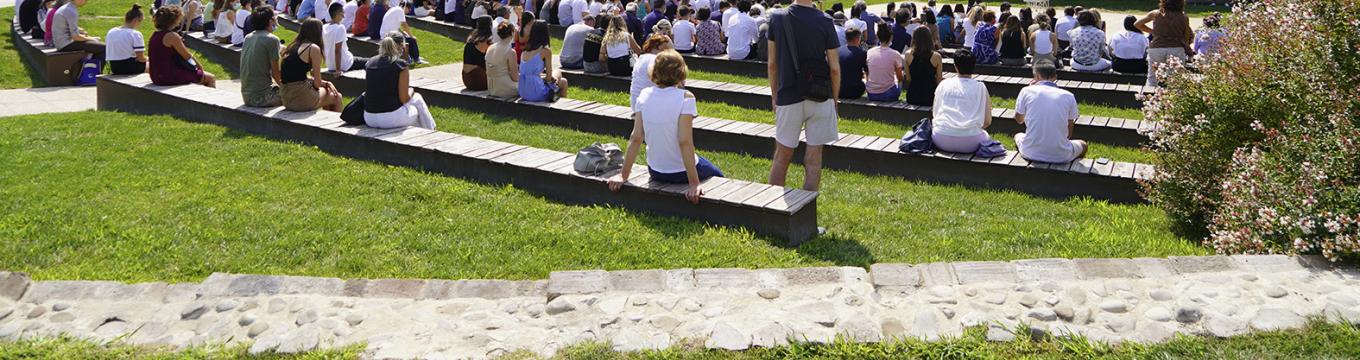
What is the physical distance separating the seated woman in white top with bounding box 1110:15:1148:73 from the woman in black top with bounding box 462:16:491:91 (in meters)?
7.59

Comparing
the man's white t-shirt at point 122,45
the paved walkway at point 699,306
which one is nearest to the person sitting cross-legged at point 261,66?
the man's white t-shirt at point 122,45

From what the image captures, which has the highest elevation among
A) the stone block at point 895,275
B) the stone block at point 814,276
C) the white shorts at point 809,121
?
the white shorts at point 809,121

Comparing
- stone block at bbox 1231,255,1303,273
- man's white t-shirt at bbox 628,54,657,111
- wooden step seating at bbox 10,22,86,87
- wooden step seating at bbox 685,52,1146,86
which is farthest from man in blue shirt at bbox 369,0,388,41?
stone block at bbox 1231,255,1303,273

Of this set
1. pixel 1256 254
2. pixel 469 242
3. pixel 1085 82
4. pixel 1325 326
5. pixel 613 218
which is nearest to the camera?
pixel 1325 326

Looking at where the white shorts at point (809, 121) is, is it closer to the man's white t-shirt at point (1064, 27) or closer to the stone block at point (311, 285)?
the stone block at point (311, 285)

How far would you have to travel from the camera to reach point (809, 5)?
21.8ft

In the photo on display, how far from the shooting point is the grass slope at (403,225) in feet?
19.9

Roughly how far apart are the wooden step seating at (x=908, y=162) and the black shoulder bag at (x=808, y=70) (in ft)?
7.07

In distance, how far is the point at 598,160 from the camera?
7223 mm

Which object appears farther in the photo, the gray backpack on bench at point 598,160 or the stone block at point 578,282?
the gray backpack on bench at point 598,160

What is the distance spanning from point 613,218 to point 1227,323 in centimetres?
357

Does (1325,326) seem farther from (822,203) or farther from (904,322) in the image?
(822,203)

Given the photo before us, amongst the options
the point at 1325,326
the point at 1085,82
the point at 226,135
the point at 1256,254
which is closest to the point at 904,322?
the point at 1325,326

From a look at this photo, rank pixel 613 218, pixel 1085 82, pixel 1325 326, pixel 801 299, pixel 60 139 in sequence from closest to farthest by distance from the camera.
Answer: pixel 1325 326, pixel 801 299, pixel 613 218, pixel 60 139, pixel 1085 82
